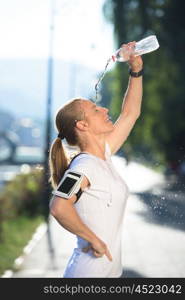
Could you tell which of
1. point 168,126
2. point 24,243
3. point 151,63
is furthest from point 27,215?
point 168,126

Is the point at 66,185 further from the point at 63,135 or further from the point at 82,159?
the point at 63,135

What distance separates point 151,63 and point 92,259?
2776 cm

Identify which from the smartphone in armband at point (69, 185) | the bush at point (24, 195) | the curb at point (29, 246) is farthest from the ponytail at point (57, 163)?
the bush at point (24, 195)

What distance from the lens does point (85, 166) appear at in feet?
13.3

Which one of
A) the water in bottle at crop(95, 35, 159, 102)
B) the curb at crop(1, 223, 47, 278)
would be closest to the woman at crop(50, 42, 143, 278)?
the water in bottle at crop(95, 35, 159, 102)

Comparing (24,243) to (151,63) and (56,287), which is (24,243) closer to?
(56,287)

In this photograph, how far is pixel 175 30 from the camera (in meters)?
31.2

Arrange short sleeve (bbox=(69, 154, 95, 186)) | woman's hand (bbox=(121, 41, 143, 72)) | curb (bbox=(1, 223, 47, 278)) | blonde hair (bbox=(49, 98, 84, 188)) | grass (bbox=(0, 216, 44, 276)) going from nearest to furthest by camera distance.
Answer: short sleeve (bbox=(69, 154, 95, 186)) < blonde hair (bbox=(49, 98, 84, 188)) < woman's hand (bbox=(121, 41, 143, 72)) < curb (bbox=(1, 223, 47, 278)) < grass (bbox=(0, 216, 44, 276))

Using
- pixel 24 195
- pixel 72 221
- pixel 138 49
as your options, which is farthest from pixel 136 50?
pixel 24 195

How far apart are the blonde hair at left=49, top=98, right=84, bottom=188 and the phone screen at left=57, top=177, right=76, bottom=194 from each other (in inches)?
12.2

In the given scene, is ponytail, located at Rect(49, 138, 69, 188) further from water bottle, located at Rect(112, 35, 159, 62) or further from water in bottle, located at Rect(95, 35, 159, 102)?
water bottle, located at Rect(112, 35, 159, 62)

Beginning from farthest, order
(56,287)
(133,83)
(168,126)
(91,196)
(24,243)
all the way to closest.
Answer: (168,126), (24,243), (56,287), (133,83), (91,196)

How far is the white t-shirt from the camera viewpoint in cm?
402

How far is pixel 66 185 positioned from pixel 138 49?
0.90 metres
